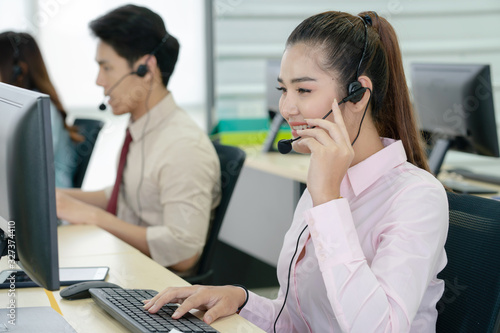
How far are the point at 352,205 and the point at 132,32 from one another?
113 cm


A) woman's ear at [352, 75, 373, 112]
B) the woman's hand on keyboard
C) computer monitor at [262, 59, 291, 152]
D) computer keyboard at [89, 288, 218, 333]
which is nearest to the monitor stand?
computer monitor at [262, 59, 291, 152]

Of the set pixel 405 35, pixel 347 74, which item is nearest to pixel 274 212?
pixel 405 35

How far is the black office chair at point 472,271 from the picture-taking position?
118 cm

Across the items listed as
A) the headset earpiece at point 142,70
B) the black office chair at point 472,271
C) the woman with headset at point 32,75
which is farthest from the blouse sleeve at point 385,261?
the woman with headset at point 32,75

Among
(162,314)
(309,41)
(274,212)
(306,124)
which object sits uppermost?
(309,41)

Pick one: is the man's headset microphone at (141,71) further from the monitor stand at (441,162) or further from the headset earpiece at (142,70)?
the monitor stand at (441,162)

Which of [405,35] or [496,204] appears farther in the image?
[405,35]

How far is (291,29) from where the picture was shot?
3797 mm

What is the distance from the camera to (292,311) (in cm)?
137

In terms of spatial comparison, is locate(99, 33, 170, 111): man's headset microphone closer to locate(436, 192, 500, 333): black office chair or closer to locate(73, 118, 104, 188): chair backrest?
locate(73, 118, 104, 188): chair backrest

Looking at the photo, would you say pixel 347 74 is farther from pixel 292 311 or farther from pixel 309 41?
pixel 292 311

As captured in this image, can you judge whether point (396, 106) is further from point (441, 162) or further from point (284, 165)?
point (284, 165)

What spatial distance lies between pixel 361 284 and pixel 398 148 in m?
0.33

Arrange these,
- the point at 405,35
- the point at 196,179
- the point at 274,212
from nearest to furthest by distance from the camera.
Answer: the point at 196,179, the point at 274,212, the point at 405,35
